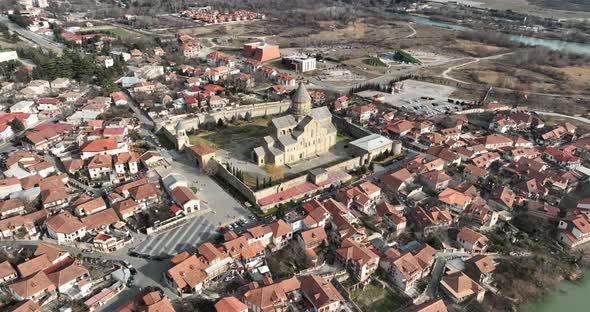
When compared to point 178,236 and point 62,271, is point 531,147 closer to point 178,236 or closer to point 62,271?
point 178,236

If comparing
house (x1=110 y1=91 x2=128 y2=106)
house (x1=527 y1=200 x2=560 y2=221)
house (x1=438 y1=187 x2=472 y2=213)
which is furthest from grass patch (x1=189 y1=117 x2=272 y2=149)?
house (x1=527 y1=200 x2=560 y2=221)

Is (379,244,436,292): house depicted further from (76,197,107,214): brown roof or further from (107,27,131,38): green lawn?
(107,27,131,38): green lawn

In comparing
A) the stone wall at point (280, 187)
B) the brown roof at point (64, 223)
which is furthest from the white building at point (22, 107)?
the stone wall at point (280, 187)

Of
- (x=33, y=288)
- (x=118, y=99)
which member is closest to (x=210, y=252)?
(x=33, y=288)

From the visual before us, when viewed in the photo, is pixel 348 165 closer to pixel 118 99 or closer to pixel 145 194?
pixel 145 194

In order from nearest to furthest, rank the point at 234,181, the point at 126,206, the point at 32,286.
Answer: the point at 32,286 < the point at 126,206 < the point at 234,181
